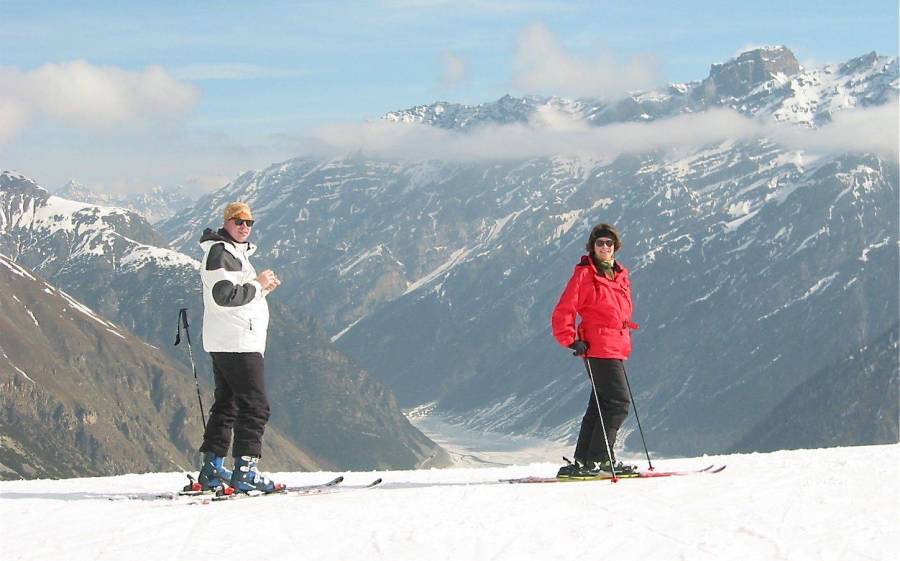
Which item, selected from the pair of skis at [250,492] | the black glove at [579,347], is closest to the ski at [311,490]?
the pair of skis at [250,492]

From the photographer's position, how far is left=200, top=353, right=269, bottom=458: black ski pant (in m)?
15.0

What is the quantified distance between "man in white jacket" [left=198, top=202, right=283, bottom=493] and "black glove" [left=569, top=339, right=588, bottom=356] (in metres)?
4.30

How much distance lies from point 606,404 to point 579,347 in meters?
1.10

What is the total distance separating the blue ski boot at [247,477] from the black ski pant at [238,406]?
97 mm

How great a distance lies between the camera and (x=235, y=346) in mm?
14906

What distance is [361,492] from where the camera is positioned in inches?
609

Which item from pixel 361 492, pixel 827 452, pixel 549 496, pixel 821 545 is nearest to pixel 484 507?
pixel 549 496

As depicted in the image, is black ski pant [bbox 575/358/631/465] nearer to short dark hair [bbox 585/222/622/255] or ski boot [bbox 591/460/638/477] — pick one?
ski boot [bbox 591/460/638/477]

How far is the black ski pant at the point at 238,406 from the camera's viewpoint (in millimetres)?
15000

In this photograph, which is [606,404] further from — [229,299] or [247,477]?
[229,299]

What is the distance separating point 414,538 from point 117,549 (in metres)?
3.09

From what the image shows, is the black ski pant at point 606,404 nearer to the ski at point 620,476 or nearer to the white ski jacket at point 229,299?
the ski at point 620,476

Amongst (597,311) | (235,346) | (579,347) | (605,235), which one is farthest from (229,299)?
(605,235)

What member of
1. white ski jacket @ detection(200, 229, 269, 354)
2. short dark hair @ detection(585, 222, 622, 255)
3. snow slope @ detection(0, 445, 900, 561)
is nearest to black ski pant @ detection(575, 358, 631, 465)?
snow slope @ detection(0, 445, 900, 561)
